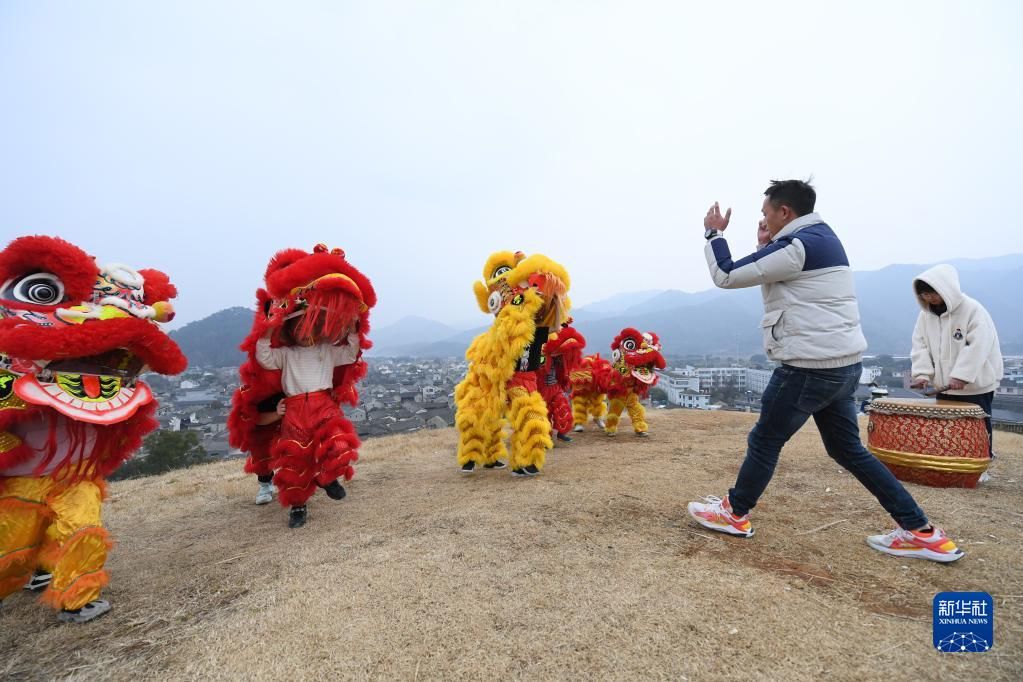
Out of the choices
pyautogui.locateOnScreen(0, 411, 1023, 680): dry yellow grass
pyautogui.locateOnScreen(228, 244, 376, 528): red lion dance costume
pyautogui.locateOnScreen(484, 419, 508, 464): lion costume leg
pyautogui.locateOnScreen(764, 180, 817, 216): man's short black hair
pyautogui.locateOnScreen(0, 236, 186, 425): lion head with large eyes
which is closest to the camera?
pyautogui.locateOnScreen(0, 411, 1023, 680): dry yellow grass

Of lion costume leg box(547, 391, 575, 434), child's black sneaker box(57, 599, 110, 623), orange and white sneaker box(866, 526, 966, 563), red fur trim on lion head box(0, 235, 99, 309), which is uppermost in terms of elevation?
red fur trim on lion head box(0, 235, 99, 309)

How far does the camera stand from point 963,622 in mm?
1860

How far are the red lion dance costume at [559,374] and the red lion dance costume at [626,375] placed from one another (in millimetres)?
626

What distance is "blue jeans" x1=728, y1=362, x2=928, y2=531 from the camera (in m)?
2.46

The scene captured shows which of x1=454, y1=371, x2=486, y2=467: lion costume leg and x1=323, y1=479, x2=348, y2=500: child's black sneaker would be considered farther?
x1=454, y1=371, x2=486, y2=467: lion costume leg

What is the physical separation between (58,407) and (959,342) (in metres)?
6.10

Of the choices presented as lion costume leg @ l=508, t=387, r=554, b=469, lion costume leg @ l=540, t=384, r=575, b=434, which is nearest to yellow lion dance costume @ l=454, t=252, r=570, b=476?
lion costume leg @ l=508, t=387, r=554, b=469

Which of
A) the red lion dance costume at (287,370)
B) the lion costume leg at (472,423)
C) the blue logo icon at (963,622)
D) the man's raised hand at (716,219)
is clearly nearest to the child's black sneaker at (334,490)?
the red lion dance costume at (287,370)

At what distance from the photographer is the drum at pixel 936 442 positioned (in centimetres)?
370

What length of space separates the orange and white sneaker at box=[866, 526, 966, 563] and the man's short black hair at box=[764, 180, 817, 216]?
180 centimetres

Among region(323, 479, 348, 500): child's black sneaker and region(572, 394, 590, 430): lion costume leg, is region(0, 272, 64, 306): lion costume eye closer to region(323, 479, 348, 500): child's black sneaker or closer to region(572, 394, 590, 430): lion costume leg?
region(323, 479, 348, 500): child's black sneaker

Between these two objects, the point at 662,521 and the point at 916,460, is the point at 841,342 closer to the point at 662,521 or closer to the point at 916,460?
the point at 662,521

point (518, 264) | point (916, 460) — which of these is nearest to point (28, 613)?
point (518, 264)

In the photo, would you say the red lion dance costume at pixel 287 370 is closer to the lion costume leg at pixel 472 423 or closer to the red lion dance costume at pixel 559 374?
the lion costume leg at pixel 472 423
